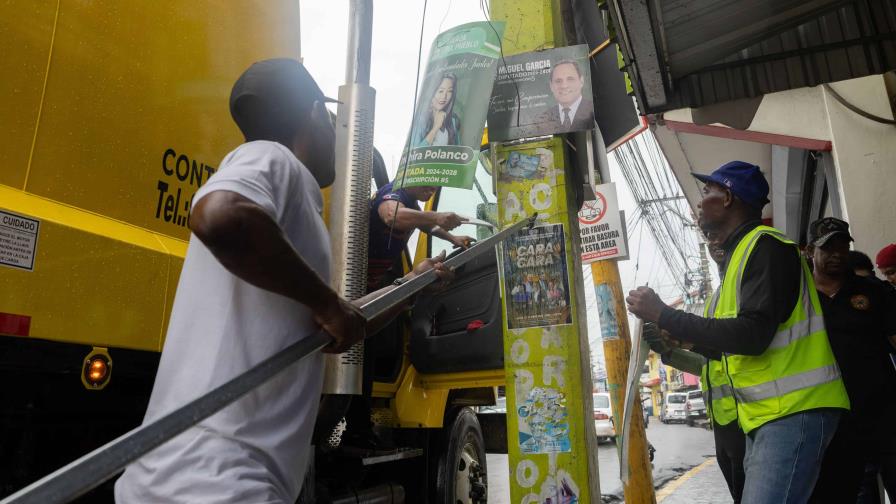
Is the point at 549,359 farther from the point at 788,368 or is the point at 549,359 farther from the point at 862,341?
the point at 862,341

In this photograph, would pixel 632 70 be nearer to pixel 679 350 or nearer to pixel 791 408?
pixel 679 350

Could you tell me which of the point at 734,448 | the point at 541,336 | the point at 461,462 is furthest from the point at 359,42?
the point at 461,462

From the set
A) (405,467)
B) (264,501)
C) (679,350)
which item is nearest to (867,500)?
(679,350)

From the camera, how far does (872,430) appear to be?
10.2ft

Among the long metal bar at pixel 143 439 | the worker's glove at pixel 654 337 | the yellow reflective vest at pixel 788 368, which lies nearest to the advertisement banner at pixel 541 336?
the worker's glove at pixel 654 337

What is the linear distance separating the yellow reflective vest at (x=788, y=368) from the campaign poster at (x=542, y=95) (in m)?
1.32

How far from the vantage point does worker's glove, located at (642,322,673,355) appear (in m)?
2.76

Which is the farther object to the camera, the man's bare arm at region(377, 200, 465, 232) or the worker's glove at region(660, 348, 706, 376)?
the man's bare arm at region(377, 200, 465, 232)

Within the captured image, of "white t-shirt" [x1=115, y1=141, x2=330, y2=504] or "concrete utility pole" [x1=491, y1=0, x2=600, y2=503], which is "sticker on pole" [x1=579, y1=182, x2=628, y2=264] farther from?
"white t-shirt" [x1=115, y1=141, x2=330, y2=504]

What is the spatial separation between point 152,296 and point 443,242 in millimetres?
2494

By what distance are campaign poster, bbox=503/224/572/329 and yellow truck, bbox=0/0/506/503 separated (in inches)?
51.5

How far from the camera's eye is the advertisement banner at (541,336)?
3.02 m

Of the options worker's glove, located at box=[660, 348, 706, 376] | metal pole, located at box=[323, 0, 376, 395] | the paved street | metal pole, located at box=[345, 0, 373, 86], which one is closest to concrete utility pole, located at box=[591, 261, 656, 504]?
the paved street

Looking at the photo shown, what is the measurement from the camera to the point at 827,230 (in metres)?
3.40
